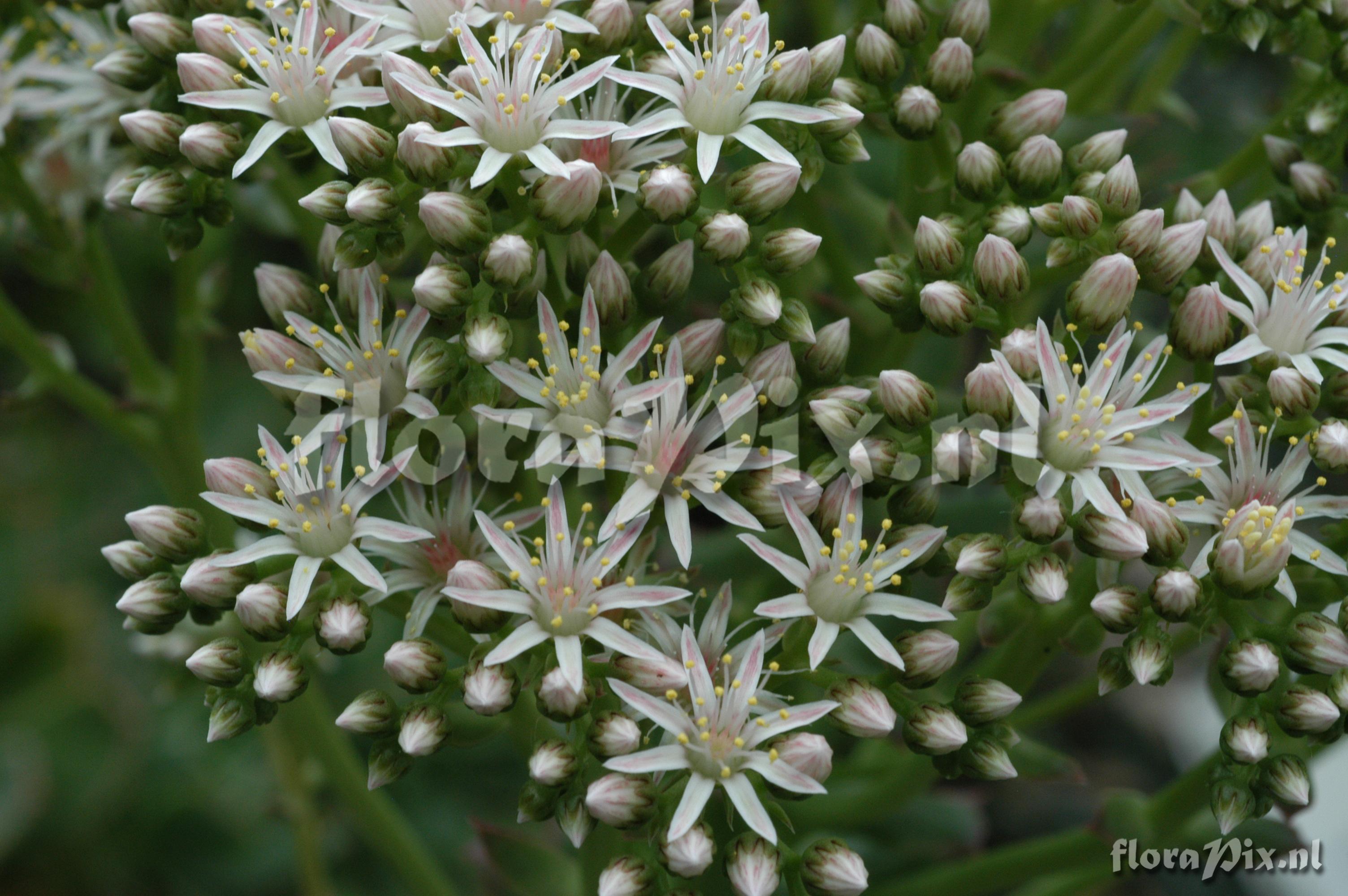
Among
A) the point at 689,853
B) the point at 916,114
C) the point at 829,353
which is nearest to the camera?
the point at 689,853

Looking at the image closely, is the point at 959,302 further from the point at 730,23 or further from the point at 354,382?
the point at 354,382

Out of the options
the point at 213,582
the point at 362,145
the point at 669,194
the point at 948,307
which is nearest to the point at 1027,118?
the point at 948,307

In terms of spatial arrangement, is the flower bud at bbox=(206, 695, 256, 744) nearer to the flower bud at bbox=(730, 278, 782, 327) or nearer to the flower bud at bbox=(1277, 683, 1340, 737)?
the flower bud at bbox=(730, 278, 782, 327)

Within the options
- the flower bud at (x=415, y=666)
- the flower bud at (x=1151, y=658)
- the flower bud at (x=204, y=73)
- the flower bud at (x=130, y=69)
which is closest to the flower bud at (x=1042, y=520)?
the flower bud at (x=1151, y=658)

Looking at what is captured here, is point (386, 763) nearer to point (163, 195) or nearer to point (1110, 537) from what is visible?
point (163, 195)

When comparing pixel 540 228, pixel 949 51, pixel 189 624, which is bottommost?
pixel 189 624

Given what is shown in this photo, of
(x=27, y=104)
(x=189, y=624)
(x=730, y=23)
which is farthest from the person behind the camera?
(x=189, y=624)

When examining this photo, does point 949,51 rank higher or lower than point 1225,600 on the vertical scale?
higher

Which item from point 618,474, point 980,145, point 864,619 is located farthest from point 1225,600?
point 618,474
